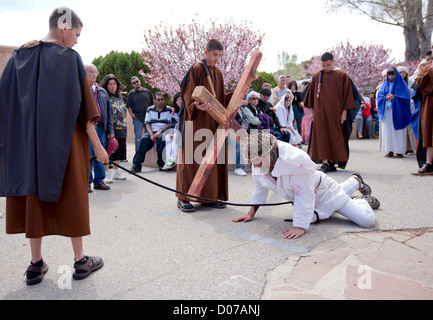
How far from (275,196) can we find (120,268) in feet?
10.4

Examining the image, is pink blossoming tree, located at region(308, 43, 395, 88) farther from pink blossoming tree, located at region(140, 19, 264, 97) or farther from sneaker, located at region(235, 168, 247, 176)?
sneaker, located at region(235, 168, 247, 176)

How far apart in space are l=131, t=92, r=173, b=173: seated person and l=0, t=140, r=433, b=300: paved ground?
11.5 ft

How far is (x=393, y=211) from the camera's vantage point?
4285 millimetres

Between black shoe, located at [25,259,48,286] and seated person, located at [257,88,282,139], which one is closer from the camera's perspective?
black shoe, located at [25,259,48,286]

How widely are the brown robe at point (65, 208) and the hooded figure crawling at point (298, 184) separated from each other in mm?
1537

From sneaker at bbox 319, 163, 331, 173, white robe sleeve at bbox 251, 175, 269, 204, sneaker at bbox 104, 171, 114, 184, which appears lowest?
sneaker at bbox 104, 171, 114, 184

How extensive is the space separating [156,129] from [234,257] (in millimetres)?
5910

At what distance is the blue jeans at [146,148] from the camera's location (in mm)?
8156

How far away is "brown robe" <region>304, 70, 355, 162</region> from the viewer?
Answer: 7.18m

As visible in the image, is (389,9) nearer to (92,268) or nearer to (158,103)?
(158,103)

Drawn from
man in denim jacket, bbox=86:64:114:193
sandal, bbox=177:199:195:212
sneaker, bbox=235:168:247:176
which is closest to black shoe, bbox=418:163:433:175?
sneaker, bbox=235:168:247:176
